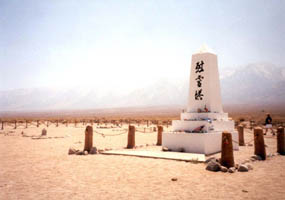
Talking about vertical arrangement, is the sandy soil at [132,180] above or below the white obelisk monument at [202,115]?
below

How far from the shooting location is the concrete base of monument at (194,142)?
37.6 feet

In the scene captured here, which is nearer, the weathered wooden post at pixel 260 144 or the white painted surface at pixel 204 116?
the weathered wooden post at pixel 260 144

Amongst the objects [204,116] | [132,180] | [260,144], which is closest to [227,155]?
[260,144]

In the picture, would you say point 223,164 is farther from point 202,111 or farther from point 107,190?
point 202,111

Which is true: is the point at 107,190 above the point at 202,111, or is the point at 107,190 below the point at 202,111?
below

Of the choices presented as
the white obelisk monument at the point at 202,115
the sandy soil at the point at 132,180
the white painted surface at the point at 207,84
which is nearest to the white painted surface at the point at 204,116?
the white obelisk monument at the point at 202,115

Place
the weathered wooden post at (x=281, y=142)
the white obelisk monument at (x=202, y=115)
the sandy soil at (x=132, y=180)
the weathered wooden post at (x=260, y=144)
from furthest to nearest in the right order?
the white obelisk monument at (x=202, y=115) → the weathered wooden post at (x=281, y=142) → the weathered wooden post at (x=260, y=144) → the sandy soil at (x=132, y=180)

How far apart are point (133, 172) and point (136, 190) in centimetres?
184

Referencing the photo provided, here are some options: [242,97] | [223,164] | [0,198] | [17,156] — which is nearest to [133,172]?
[223,164]

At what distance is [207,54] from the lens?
13.2 metres

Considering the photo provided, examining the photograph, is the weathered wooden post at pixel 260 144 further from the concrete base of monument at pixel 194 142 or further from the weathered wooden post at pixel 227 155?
the weathered wooden post at pixel 227 155

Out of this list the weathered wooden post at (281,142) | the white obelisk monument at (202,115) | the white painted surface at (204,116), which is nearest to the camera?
the weathered wooden post at (281,142)

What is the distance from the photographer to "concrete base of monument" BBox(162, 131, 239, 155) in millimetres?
11461

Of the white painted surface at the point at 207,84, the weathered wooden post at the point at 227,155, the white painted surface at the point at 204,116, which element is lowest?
the weathered wooden post at the point at 227,155
